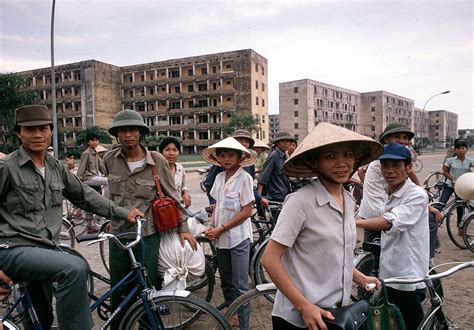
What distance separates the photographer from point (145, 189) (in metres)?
2.97

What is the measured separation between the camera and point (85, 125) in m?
59.4

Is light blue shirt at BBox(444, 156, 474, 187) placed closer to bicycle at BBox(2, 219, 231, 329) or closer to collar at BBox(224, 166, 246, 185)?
collar at BBox(224, 166, 246, 185)

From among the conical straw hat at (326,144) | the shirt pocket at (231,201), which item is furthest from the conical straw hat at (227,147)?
the conical straw hat at (326,144)

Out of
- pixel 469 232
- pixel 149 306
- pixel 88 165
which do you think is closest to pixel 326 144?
pixel 149 306

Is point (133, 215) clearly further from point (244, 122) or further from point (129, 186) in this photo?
point (244, 122)

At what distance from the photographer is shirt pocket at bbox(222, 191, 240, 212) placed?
3.25 meters

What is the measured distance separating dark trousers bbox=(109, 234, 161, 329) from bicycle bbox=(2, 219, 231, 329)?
0.36 feet

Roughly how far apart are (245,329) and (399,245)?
4.47 feet

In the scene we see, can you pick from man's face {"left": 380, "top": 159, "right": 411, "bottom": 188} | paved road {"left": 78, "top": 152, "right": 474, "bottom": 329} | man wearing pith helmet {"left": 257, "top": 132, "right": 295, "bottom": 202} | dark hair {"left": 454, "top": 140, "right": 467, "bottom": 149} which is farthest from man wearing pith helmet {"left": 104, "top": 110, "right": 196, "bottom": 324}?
dark hair {"left": 454, "top": 140, "right": 467, "bottom": 149}

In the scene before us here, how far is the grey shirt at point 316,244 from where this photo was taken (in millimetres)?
1650

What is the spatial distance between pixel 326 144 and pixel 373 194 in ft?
6.85

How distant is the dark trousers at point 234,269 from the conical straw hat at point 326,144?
5.13 feet

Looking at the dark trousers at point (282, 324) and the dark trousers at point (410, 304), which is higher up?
the dark trousers at point (282, 324)

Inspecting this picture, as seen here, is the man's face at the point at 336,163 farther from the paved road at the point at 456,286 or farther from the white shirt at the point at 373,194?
the paved road at the point at 456,286
